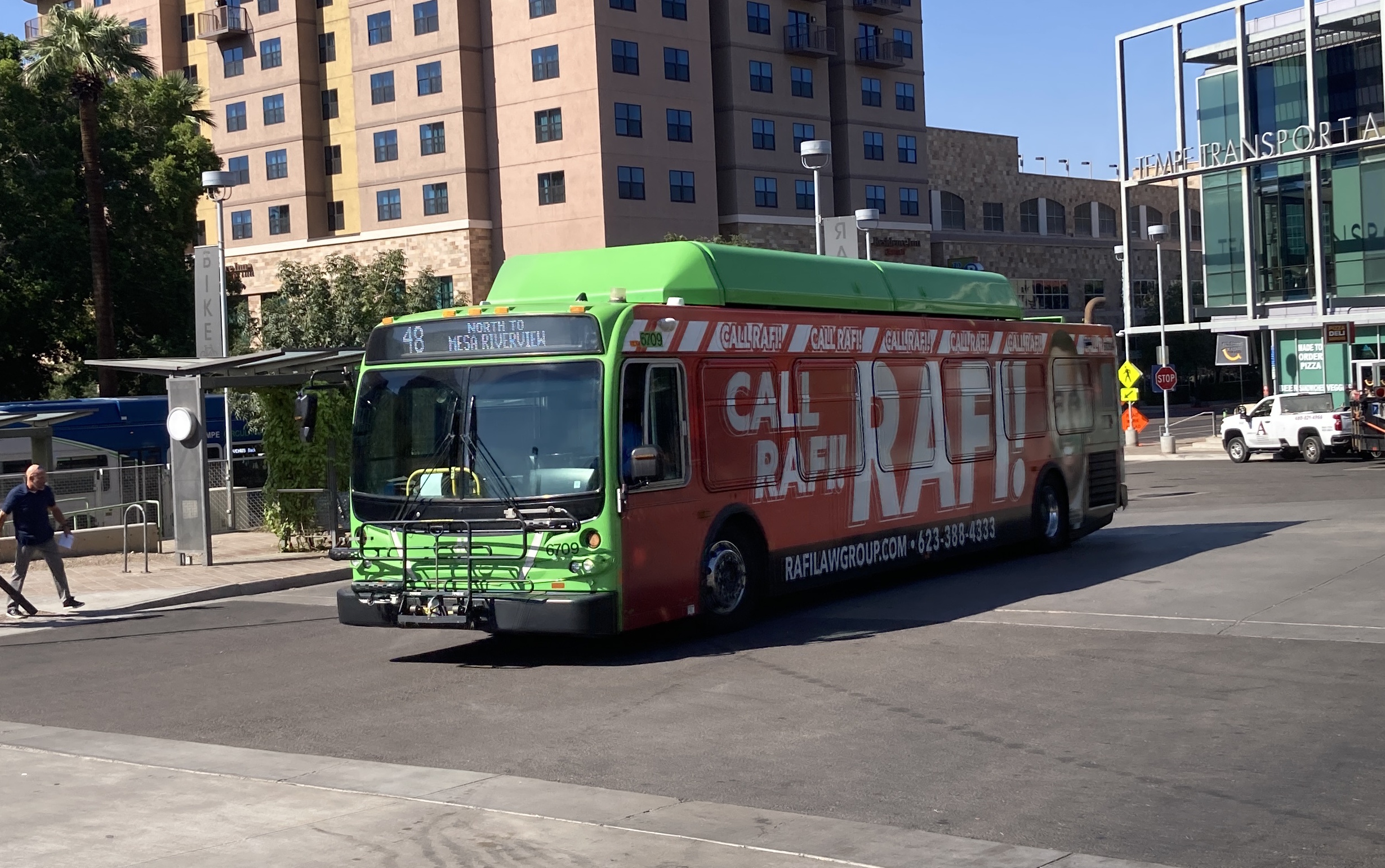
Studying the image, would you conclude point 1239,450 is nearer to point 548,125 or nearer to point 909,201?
point 548,125

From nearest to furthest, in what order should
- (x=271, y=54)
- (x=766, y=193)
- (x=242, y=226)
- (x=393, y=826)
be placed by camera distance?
(x=393, y=826) < (x=766, y=193) < (x=271, y=54) < (x=242, y=226)

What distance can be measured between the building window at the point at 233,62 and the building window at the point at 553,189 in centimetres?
2008

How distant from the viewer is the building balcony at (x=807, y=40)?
6756 cm

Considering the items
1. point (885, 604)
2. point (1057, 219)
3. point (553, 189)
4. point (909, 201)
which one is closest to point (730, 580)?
point (885, 604)

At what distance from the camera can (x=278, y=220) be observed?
232 ft

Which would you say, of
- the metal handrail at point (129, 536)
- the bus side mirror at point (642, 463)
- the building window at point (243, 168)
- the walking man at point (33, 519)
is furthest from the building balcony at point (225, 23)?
the bus side mirror at point (642, 463)

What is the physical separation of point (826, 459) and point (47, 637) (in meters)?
8.44

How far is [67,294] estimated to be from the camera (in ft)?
151

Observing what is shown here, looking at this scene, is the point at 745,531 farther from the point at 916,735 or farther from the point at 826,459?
the point at 916,735

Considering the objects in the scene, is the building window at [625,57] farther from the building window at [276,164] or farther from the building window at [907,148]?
the building window at [276,164]

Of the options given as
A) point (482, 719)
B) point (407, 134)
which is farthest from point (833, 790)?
point (407, 134)

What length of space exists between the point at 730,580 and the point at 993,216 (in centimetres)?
8419

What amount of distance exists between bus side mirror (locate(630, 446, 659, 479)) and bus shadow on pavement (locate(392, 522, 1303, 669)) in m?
1.57

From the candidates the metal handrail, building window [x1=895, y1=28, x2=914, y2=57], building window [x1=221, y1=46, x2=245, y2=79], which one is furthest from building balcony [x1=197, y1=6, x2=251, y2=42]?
the metal handrail
